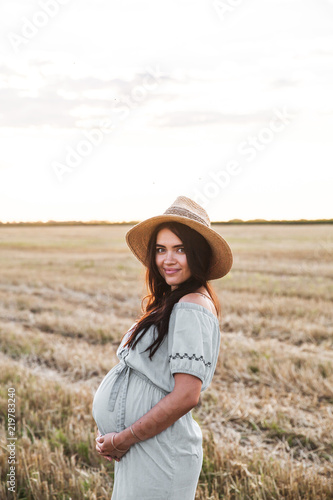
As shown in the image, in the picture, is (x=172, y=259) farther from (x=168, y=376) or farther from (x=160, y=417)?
(x=160, y=417)

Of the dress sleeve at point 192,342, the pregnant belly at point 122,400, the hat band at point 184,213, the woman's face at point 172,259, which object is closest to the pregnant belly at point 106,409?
the pregnant belly at point 122,400

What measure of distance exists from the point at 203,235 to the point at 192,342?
1.87 feet

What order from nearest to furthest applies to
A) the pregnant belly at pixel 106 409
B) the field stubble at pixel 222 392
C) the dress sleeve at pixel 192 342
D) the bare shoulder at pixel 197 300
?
the dress sleeve at pixel 192 342
the bare shoulder at pixel 197 300
the pregnant belly at pixel 106 409
the field stubble at pixel 222 392

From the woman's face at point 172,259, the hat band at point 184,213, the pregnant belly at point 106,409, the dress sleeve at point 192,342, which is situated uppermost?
the hat band at point 184,213

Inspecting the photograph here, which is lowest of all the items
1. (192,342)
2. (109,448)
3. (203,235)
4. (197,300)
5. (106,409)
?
A: (109,448)

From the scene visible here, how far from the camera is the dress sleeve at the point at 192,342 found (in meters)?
2.00

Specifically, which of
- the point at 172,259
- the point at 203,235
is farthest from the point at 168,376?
the point at 203,235

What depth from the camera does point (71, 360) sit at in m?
6.68

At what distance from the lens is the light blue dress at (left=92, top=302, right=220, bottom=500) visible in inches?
80.7

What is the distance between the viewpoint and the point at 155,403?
214 centimetres

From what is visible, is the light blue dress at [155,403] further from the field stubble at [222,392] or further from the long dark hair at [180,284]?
the field stubble at [222,392]

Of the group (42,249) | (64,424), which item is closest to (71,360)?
(64,424)

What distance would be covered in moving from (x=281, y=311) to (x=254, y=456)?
6443mm

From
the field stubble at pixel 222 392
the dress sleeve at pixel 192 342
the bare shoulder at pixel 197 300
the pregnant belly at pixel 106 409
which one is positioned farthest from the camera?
the field stubble at pixel 222 392
